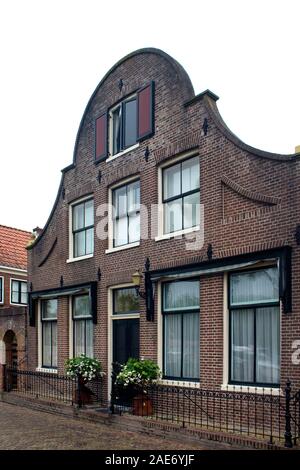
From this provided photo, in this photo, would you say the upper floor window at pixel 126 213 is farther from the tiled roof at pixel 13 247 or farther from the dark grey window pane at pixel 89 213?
the tiled roof at pixel 13 247

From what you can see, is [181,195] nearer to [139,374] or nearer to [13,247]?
[139,374]

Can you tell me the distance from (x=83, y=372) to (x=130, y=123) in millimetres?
7093

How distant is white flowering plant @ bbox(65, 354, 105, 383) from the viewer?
44.8 ft

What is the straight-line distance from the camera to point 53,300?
1694 cm

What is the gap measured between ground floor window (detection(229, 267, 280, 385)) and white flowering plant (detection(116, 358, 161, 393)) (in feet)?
6.79

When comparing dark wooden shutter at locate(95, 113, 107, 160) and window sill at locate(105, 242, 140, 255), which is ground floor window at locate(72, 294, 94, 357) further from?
dark wooden shutter at locate(95, 113, 107, 160)

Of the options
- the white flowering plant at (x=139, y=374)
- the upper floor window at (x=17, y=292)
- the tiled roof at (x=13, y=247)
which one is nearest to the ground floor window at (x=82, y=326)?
the white flowering plant at (x=139, y=374)

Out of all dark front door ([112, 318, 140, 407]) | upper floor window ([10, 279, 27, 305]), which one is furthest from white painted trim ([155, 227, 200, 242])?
upper floor window ([10, 279, 27, 305])

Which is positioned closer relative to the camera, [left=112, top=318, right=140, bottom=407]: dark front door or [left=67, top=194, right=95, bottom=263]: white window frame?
[left=112, top=318, right=140, bottom=407]: dark front door

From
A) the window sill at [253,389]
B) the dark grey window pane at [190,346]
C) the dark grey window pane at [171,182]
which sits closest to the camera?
the window sill at [253,389]

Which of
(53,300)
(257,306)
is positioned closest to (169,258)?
(257,306)

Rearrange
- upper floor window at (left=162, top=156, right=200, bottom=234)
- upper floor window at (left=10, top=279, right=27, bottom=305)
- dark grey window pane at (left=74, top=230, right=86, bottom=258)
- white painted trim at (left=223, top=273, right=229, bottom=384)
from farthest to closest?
upper floor window at (left=10, top=279, right=27, bottom=305) < dark grey window pane at (left=74, top=230, right=86, bottom=258) < upper floor window at (left=162, top=156, right=200, bottom=234) < white painted trim at (left=223, top=273, right=229, bottom=384)

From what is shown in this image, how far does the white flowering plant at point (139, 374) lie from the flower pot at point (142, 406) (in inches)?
7.3

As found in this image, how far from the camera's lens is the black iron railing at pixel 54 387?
45.9 feet
